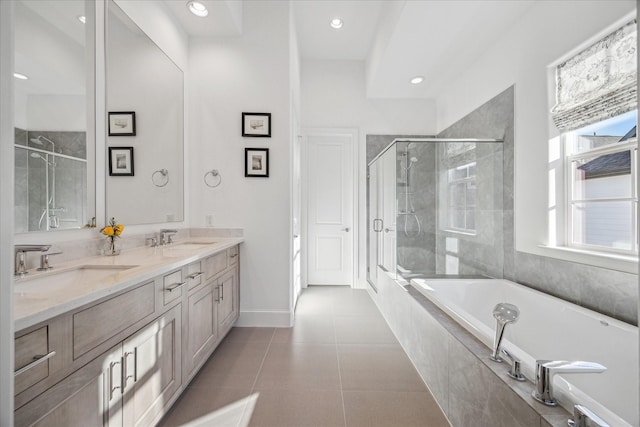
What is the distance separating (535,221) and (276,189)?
7.25ft

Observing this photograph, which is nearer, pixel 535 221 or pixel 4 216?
pixel 4 216

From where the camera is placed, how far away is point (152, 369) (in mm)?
1402

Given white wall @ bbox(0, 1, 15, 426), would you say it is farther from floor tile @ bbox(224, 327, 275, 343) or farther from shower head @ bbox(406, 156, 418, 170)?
shower head @ bbox(406, 156, 418, 170)

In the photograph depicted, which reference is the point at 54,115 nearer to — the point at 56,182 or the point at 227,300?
the point at 56,182

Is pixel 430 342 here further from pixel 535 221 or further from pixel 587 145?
pixel 587 145

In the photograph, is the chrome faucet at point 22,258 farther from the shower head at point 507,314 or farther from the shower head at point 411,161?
the shower head at point 411,161

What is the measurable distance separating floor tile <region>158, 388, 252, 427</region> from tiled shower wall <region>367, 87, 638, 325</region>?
86.1 inches

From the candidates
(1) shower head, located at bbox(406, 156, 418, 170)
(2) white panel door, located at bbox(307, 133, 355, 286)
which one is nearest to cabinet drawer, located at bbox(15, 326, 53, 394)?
(1) shower head, located at bbox(406, 156, 418, 170)

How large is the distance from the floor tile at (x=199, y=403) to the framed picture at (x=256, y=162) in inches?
70.8

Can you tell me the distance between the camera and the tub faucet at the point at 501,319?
120 cm

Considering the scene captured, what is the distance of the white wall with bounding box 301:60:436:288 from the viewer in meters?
4.37

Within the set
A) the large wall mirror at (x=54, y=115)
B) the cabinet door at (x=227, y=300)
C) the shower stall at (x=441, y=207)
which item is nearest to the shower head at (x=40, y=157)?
the large wall mirror at (x=54, y=115)

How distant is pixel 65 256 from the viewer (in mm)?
1557

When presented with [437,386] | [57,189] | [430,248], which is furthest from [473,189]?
[57,189]
